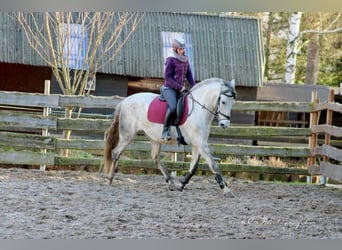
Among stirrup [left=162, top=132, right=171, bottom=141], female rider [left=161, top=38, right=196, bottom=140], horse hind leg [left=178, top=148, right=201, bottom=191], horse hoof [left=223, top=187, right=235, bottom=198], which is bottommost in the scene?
horse hoof [left=223, top=187, right=235, bottom=198]

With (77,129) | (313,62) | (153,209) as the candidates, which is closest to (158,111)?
(153,209)

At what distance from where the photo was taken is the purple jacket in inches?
293

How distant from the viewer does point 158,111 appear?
768 centimetres

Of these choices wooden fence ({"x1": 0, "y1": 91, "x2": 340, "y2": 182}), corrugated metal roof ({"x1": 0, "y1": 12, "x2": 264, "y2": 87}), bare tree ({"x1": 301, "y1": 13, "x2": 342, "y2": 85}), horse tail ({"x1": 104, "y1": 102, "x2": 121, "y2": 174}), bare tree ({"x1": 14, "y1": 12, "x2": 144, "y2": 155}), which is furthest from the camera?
bare tree ({"x1": 301, "y1": 13, "x2": 342, "y2": 85})

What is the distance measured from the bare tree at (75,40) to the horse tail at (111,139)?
10.4ft

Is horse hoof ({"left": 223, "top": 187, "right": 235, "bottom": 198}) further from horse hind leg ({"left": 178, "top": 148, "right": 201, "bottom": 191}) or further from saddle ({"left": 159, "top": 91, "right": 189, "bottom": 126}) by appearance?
saddle ({"left": 159, "top": 91, "right": 189, "bottom": 126})

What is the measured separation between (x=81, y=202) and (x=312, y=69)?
13.3m

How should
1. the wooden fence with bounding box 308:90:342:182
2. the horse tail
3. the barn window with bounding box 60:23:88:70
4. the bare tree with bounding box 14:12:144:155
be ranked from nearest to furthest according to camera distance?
1. the horse tail
2. the wooden fence with bounding box 308:90:342:182
3. the bare tree with bounding box 14:12:144:155
4. the barn window with bounding box 60:23:88:70

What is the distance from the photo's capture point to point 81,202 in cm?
648

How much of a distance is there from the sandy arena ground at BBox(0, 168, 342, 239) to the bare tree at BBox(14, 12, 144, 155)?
3453mm

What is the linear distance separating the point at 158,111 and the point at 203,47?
26.9 ft

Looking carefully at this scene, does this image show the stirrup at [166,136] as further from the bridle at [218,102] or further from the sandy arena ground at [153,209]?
the sandy arena ground at [153,209]

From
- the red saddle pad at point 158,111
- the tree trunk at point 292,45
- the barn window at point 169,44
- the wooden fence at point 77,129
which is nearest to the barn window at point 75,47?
the barn window at point 169,44

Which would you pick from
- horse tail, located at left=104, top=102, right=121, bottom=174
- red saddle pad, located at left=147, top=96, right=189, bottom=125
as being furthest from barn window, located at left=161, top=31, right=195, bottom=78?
red saddle pad, located at left=147, top=96, right=189, bottom=125
